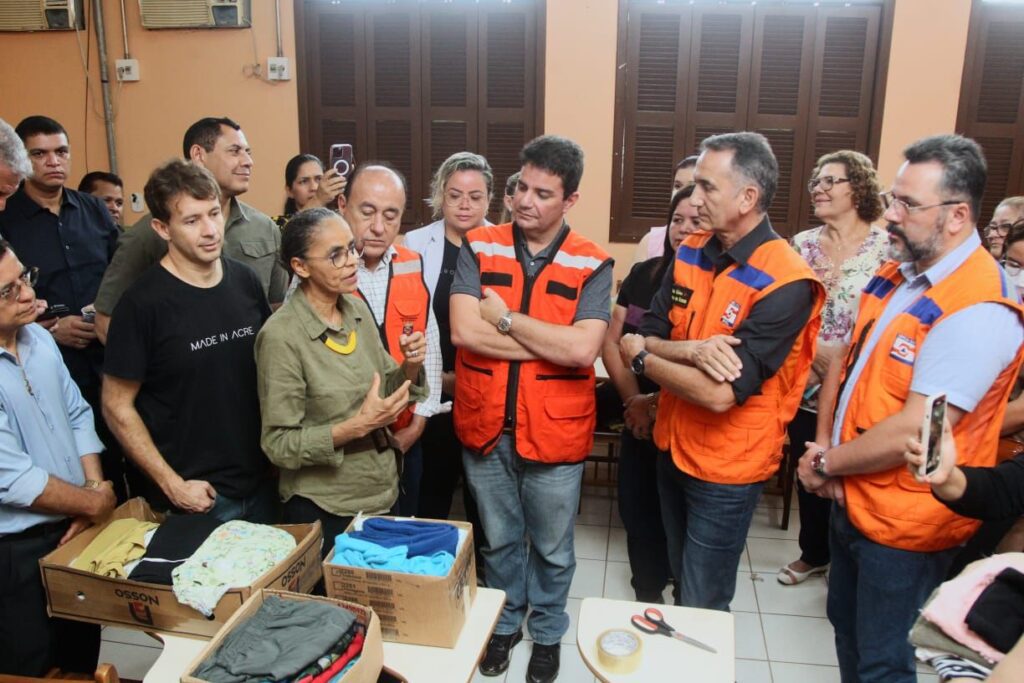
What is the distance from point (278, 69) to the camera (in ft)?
16.5

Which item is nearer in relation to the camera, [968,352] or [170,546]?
[968,352]

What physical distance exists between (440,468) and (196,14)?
4088 mm

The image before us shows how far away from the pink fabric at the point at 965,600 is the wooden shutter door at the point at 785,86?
12.6ft

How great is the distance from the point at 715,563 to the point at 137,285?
180 cm

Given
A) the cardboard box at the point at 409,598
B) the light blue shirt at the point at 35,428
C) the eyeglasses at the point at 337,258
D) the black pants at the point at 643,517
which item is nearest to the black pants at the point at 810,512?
the black pants at the point at 643,517

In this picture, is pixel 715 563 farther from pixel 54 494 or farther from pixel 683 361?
pixel 54 494

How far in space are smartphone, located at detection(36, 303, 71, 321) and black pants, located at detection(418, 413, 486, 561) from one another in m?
1.49

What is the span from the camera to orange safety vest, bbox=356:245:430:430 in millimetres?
2363

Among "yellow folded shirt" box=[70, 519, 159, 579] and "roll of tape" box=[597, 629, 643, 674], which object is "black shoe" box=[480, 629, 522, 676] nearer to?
"roll of tape" box=[597, 629, 643, 674]

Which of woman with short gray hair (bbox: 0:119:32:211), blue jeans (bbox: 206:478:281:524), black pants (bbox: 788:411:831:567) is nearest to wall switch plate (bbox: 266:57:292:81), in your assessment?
woman with short gray hair (bbox: 0:119:32:211)

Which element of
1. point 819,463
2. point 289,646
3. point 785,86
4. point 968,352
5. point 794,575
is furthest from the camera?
point 785,86

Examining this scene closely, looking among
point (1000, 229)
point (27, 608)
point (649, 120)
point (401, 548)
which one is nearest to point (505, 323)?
point (401, 548)

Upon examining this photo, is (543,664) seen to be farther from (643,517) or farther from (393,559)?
(393,559)

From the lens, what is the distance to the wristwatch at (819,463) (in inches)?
72.7
